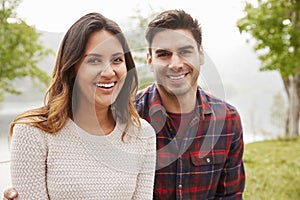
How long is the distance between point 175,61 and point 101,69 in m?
0.39

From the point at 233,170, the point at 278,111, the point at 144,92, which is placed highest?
the point at 144,92

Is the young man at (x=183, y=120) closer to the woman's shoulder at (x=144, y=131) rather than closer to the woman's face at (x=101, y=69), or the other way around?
the woman's shoulder at (x=144, y=131)

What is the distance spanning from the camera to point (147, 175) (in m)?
1.27

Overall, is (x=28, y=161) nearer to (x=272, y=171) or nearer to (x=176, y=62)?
(x=176, y=62)

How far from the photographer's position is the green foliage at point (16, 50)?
392 centimetres

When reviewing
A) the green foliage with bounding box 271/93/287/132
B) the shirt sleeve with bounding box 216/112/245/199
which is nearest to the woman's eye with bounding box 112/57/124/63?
the shirt sleeve with bounding box 216/112/245/199

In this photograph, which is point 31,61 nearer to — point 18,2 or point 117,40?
point 18,2

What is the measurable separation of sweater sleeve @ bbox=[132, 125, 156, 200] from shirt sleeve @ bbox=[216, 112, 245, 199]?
0.44m

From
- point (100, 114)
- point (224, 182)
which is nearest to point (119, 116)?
point (100, 114)

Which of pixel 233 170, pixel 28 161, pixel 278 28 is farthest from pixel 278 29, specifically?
pixel 28 161

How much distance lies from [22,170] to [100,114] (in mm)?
301

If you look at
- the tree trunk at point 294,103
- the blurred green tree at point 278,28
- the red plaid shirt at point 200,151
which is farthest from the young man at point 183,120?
the tree trunk at point 294,103

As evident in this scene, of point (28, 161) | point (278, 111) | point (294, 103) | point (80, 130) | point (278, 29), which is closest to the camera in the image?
point (28, 161)

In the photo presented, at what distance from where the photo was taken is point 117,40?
1152 mm
